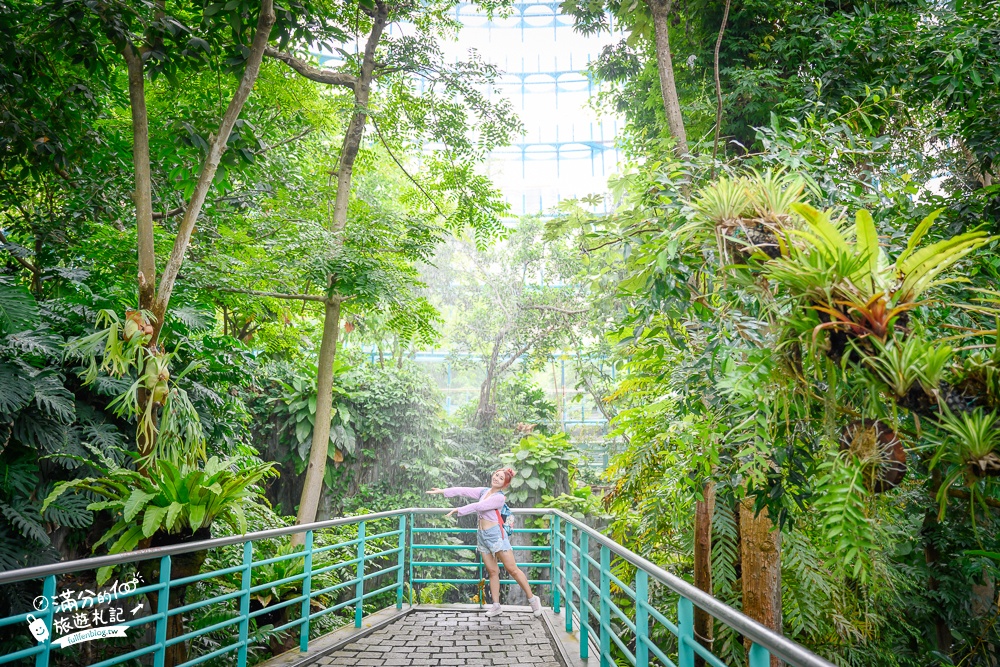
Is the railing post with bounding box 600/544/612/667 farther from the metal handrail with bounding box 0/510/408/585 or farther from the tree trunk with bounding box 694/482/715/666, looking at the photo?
the metal handrail with bounding box 0/510/408/585

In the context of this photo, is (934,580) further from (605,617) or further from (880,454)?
(880,454)

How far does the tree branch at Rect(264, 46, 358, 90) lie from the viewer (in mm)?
7020

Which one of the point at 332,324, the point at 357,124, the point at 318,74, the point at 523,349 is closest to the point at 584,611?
the point at 332,324

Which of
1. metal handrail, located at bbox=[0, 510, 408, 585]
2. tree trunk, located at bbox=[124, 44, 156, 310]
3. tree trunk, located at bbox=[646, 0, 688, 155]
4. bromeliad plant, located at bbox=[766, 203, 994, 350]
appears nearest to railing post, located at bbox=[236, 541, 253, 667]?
metal handrail, located at bbox=[0, 510, 408, 585]

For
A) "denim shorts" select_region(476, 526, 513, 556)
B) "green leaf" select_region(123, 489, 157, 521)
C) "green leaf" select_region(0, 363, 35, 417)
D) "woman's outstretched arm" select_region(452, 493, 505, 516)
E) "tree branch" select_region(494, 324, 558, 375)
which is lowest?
"denim shorts" select_region(476, 526, 513, 556)

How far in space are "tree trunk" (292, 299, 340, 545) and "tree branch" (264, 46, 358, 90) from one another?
2724 millimetres

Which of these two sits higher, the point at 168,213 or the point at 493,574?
the point at 168,213

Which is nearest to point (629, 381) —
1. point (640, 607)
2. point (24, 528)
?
point (640, 607)

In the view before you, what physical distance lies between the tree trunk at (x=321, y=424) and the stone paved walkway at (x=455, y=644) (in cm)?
208

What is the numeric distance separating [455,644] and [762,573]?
235 centimetres

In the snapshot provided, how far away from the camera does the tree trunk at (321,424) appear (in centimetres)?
734

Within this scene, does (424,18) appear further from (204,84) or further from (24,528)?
(24,528)

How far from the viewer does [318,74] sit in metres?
7.51

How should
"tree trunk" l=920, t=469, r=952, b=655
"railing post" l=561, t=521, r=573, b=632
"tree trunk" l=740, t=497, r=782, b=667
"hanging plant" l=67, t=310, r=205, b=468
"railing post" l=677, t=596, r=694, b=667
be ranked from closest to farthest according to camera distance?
"railing post" l=677, t=596, r=694, b=667 < "hanging plant" l=67, t=310, r=205, b=468 < "tree trunk" l=740, t=497, r=782, b=667 < "railing post" l=561, t=521, r=573, b=632 < "tree trunk" l=920, t=469, r=952, b=655
